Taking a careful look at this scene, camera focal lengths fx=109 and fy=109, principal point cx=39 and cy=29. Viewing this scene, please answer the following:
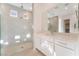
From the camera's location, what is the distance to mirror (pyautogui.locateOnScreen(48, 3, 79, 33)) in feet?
3.45

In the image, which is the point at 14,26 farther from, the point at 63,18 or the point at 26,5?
the point at 63,18

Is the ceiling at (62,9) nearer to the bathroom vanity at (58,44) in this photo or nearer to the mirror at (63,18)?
the mirror at (63,18)

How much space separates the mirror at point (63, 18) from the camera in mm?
1053

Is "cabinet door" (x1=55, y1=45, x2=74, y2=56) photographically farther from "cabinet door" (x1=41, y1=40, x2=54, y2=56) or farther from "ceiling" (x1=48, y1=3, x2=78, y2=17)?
"ceiling" (x1=48, y1=3, x2=78, y2=17)

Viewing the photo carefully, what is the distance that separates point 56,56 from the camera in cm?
109

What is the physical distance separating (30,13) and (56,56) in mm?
511

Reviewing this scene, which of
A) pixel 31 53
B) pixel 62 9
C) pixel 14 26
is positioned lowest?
pixel 31 53

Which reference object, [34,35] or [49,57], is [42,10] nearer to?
[34,35]

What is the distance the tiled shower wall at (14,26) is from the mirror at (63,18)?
23cm

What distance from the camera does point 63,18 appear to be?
1091 mm

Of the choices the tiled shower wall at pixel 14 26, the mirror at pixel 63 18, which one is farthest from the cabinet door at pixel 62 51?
the tiled shower wall at pixel 14 26

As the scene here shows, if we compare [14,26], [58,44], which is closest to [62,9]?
[58,44]

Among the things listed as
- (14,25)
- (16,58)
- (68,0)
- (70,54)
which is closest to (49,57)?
(70,54)

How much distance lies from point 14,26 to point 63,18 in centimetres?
50
